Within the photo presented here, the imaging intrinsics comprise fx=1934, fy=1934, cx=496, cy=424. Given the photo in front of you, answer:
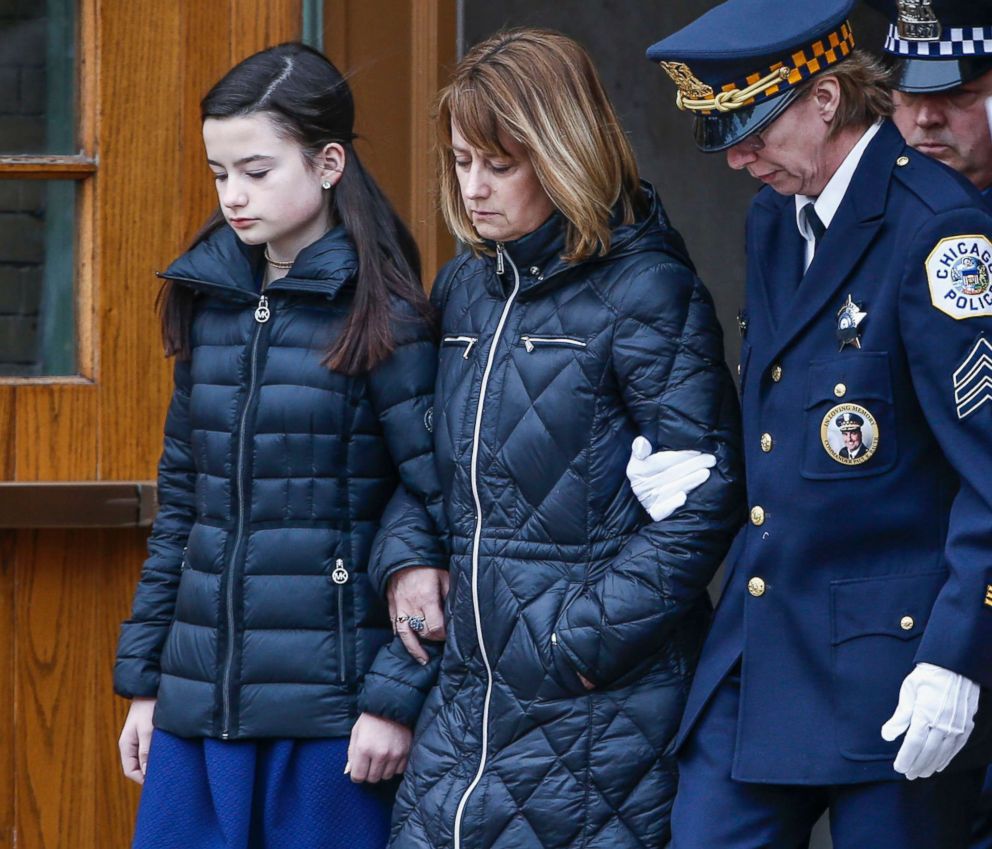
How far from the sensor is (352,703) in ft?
9.92

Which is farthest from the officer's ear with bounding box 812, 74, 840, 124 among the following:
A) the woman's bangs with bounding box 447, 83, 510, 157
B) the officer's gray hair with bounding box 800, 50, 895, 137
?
the woman's bangs with bounding box 447, 83, 510, 157

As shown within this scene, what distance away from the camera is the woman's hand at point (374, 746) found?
2955mm

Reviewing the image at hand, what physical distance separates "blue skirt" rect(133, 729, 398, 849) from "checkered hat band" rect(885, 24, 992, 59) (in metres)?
1.43

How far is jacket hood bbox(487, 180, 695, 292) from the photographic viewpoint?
280cm

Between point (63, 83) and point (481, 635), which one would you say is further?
point (63, 83)

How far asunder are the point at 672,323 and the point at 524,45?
0.49 metres

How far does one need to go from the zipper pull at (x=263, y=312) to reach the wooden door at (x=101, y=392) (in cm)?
80

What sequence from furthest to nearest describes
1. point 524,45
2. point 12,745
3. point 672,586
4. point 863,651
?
point 12,745, point 524,45, point 672,586, point 863,651

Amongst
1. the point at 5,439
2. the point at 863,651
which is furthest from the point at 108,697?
the point at 863,651

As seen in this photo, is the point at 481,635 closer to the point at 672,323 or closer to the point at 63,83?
the point at 672,323

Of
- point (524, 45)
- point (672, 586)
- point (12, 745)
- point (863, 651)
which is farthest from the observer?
point (12, 745)

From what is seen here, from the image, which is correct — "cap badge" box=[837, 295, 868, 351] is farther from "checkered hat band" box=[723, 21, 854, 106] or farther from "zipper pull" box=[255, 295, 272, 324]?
"zipper pull" box=[255, 295, 272, 324]

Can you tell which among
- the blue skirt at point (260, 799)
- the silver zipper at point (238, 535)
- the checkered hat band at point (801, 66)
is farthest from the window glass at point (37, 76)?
the checkered hat band at point (801, 66)

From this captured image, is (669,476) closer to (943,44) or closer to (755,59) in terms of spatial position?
(755,59)
